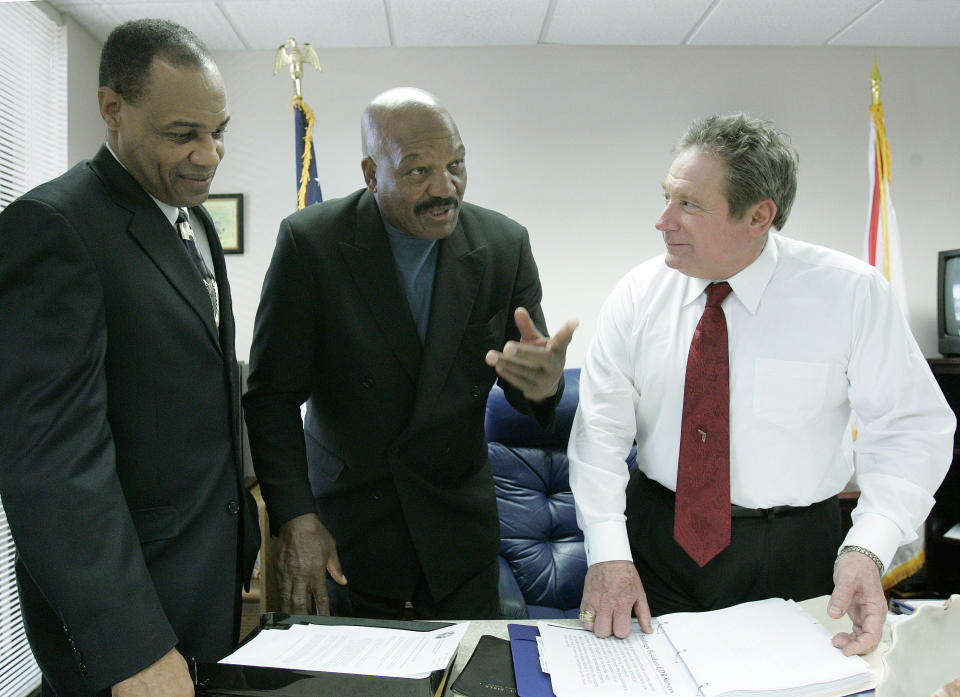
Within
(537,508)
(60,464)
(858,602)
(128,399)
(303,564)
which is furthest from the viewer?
(537,508)

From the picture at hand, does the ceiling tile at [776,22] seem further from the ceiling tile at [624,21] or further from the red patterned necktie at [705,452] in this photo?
the red patterned necktie at [705,452]

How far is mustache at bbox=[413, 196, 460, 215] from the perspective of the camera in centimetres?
119

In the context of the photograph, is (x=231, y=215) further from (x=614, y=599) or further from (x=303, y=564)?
(x=614, y=599)

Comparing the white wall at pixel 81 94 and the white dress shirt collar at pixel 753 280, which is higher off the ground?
the white wall at pixel 81 94

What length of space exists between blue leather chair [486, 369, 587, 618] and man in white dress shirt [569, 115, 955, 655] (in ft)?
3.86

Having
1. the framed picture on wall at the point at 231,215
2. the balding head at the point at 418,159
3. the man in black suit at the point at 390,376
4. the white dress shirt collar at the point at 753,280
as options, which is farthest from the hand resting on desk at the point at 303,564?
the framed picture on wall at the point at 231,215

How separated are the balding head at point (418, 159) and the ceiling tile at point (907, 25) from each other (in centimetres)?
301

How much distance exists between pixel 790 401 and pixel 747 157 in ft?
1.55

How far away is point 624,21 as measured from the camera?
3.27 m

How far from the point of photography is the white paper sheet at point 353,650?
33.0 inches

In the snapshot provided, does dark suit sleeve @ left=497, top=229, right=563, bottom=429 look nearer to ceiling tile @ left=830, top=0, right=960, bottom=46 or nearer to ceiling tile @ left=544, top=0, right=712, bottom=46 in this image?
ceiling tile @ left=544, top=0, right=712, bottom=46

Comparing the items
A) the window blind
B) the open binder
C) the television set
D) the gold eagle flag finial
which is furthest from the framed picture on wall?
the television set

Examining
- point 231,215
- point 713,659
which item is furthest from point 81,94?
point 713,659

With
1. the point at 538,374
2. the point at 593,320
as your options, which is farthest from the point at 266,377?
the point at 593,320
